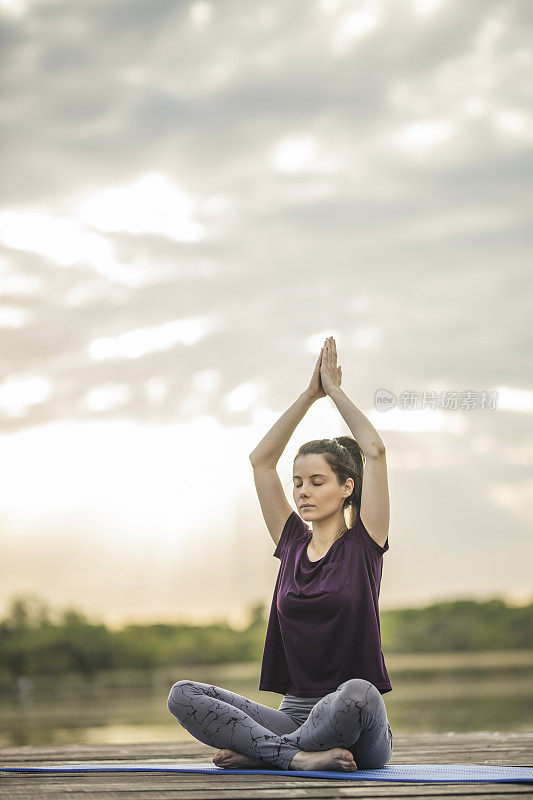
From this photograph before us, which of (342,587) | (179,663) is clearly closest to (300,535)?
(342,587)

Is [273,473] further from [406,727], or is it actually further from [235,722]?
[406,727]

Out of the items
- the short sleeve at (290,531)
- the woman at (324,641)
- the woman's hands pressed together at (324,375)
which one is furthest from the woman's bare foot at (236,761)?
the woman's hands pressed together at (324,375)

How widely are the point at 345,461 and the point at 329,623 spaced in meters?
0.71

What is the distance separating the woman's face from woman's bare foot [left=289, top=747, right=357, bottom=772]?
945 mm

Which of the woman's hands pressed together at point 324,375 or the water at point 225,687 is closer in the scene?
the woman's hands pressed together at point 324,375

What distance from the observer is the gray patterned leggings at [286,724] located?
3.51 meters

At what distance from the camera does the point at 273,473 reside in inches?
173

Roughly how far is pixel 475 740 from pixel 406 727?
8.56m

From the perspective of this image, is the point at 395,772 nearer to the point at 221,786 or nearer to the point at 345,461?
the point at 221,786

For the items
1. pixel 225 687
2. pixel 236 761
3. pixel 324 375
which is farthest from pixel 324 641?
pixel 225 687

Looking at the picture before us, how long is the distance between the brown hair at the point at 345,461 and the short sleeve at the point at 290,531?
0.27 metres

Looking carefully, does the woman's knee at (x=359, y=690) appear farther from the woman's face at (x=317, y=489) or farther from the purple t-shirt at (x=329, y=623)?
the woman's face at (x=317, y=489)

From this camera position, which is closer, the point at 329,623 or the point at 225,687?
the point at 329,623

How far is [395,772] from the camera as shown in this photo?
11.9 ft
